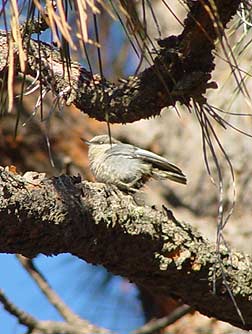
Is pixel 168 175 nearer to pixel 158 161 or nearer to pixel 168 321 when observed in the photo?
pixel 158 161

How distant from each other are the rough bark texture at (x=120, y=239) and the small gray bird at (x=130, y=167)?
12.8 inches

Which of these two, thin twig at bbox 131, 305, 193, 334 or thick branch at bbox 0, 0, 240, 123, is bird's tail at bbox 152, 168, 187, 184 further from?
thick branch at bbox 0, 0, 240, 123

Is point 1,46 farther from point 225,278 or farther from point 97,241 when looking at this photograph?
point 225,278

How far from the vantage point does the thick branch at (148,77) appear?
1364mm

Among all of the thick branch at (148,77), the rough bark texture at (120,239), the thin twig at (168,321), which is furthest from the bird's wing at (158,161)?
the thick branch at (148,77)

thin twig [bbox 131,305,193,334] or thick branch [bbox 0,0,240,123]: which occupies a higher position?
thick branch [bbox 0,0,240,123]

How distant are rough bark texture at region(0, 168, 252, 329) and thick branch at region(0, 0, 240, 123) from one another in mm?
118

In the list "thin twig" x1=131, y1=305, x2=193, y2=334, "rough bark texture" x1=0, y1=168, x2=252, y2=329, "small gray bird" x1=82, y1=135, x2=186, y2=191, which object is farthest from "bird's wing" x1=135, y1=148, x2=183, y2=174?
"rough bark texture" x1=0, y1=168, x2=252, y2=329

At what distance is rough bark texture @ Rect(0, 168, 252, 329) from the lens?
133 cm

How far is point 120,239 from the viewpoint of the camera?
143cm

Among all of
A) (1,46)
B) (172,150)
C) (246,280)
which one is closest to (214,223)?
(172,150)

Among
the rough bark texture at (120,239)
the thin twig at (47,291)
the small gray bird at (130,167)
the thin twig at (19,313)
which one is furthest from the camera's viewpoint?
the thin twig at (47,291)

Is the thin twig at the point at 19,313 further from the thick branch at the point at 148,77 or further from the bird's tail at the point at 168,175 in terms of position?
the thick branch at the point at 148,77

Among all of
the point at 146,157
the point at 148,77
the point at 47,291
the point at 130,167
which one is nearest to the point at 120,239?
the point at 148,77
